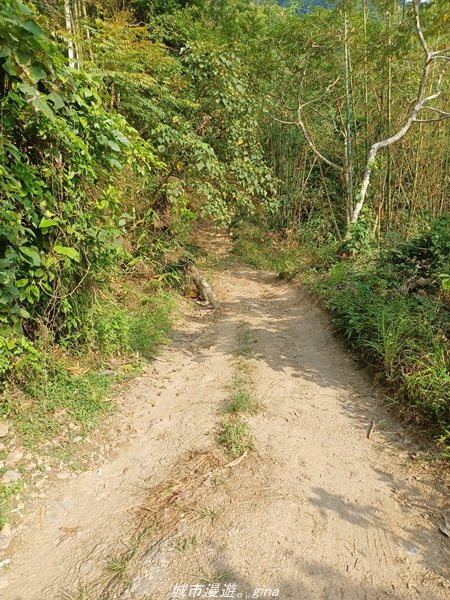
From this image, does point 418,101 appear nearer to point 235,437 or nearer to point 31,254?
point 235,437

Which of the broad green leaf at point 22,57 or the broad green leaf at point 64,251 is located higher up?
the broad green leaf at point 22,57

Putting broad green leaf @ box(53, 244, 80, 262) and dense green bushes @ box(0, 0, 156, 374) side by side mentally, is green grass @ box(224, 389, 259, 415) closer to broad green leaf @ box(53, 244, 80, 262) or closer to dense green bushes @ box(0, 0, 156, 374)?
dense green bushes @ box(0, 0, 156, 374)

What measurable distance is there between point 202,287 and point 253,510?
401 centimetres

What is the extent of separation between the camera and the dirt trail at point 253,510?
1.69 metres

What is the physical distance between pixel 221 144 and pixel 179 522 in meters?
5.42

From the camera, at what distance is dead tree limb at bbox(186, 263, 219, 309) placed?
562cm

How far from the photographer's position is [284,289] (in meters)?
6.42

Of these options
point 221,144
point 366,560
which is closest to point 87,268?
point 366,560

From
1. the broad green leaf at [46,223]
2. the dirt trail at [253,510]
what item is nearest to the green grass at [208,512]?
the dirt trail at [253,510]

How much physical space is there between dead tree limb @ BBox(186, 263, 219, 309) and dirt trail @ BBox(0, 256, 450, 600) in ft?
7.72

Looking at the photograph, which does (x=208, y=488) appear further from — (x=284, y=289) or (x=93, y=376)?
(x=284, y=289)

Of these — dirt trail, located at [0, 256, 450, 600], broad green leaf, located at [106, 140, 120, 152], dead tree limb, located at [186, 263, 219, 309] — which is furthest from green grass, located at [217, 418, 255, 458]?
dead tree limb, located at [186, 263, 219, 309]

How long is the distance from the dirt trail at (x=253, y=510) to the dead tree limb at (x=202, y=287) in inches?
92.6

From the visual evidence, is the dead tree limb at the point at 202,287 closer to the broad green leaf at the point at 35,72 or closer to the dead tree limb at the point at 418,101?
the dead tree limb at the point at 418,101
